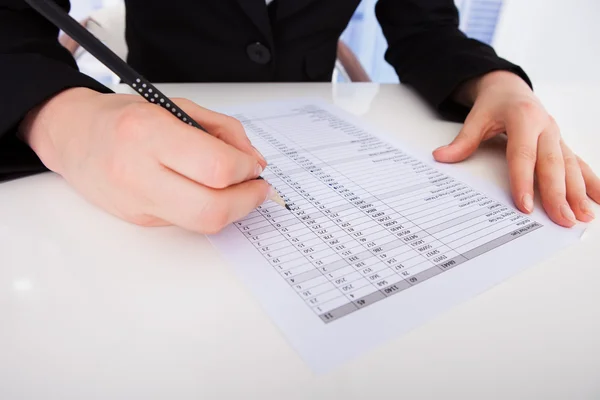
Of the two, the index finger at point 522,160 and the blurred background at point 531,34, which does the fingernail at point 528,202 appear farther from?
the blurred background at point 531,34

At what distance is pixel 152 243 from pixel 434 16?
0.78 metres

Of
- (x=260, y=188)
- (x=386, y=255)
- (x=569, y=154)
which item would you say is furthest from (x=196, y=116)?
(x=569, y=154)

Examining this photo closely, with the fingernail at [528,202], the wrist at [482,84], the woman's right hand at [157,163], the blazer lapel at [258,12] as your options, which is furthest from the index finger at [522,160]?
the blazer lapel at [258,12]

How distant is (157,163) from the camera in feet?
1.00

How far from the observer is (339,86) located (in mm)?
805

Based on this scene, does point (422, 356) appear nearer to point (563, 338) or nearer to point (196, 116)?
point (563, 338)

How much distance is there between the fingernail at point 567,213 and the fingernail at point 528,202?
0.03 m

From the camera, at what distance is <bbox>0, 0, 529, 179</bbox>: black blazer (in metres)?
0.66

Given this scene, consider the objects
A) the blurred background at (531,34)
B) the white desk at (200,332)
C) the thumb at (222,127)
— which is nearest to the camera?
the white desk at (200,332)

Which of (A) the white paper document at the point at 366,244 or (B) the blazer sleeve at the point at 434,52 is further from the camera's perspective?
(B) the blazer sleeve at the point at 434,52

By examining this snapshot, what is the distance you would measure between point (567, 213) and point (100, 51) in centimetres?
48

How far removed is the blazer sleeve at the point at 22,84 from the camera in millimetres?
388

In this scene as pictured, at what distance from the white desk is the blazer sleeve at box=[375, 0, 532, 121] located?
0.38 m

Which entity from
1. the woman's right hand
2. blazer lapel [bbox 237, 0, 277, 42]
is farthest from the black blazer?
the woman's right hand
